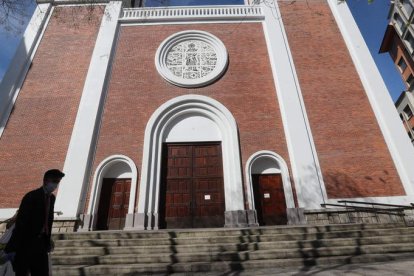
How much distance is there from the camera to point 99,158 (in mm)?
9492

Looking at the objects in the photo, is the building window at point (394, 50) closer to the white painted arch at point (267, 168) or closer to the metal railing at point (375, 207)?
the metal railing at point (375, 207)

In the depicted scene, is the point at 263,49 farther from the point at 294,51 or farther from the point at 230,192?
the point at 230,192

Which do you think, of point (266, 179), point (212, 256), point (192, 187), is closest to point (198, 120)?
point (192, 187)

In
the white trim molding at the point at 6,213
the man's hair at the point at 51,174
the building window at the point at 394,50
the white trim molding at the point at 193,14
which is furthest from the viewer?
Answer: the building window at the point at 394,50

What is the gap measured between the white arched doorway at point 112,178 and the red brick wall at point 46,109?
1.51 meters

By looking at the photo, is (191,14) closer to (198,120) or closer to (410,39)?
(198,120)

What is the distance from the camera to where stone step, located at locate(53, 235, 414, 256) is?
5011mm

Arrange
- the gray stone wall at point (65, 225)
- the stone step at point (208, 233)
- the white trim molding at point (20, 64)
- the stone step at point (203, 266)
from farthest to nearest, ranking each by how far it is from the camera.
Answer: the white trim molding at point (20, 64), the gray stone wall at point (65, 225), the stone step at point (208, 233), the stone step at point (203, 266)

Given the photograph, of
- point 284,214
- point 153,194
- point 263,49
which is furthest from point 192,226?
point 263,49

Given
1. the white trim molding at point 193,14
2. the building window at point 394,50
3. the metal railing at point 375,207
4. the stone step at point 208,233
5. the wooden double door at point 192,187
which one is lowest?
the stone step at point 208,233

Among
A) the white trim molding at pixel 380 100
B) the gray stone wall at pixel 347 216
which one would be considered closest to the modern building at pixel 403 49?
the white trim molding at pixel 380 100

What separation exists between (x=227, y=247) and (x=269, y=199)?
4834 millimetres

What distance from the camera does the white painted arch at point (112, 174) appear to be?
28.7ft

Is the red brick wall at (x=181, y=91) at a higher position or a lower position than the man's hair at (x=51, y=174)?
higher
